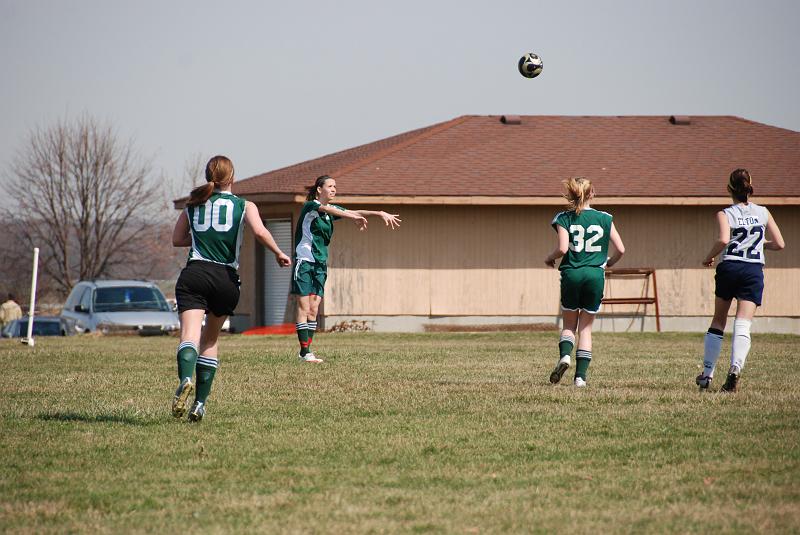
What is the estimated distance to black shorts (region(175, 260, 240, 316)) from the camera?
834cm

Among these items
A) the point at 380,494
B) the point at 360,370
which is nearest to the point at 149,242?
the point at 360,370

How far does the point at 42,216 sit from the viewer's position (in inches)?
2084

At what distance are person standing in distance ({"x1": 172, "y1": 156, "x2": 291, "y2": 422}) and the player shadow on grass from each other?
405 millimetres

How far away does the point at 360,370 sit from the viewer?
41.8 ft

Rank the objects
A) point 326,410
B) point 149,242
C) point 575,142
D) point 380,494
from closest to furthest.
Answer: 1. point 380,494
2. point 326,410
3. point 575,142
4. point 149,242

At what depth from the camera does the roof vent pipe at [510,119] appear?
30.8 m

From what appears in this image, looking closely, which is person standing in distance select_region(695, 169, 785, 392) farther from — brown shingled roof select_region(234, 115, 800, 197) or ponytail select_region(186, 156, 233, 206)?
brown shingled roof select_region(234, 115, 800, 197)

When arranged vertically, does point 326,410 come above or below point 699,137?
below

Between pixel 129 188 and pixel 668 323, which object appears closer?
pixel 668 323

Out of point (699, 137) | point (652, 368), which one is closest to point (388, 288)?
point (699, 137)

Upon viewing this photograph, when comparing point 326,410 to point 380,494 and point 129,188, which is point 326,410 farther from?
point 129,188

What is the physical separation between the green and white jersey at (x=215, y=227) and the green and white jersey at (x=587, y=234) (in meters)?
3.47

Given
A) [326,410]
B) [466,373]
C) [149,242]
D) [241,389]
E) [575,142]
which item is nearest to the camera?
[326,410]

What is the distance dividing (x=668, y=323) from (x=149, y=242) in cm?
4050
